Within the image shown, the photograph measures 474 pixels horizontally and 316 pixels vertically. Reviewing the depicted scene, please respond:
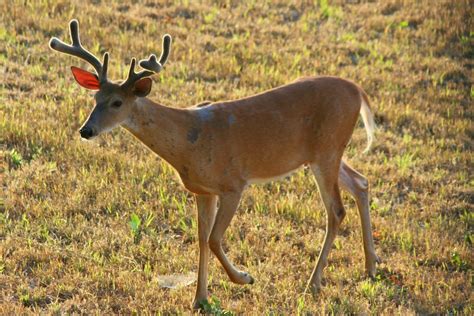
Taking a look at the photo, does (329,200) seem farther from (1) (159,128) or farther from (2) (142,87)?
(2) (142,87)

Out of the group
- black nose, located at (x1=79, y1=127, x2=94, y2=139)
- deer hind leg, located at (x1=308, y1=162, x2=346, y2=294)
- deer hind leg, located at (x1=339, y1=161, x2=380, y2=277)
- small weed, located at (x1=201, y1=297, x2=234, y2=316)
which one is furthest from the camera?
deer hind leg, located at (x1=339, y1=161, x2=380, y2=277)

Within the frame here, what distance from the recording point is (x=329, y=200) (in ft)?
25.9

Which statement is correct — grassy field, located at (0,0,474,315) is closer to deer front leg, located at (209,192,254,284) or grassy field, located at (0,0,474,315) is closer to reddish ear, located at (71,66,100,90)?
deer front leg, located at (209,192,254,284)

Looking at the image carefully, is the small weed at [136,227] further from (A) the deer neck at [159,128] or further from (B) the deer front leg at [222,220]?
(A) the deer neck at [159,128]

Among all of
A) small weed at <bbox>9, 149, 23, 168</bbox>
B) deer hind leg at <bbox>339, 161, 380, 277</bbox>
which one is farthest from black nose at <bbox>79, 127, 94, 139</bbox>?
small weed at <bbox>9, 149, 23, 168</bbox>

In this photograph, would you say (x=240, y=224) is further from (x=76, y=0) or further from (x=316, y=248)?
(x=76, y=0)

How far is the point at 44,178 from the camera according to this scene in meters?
9.20

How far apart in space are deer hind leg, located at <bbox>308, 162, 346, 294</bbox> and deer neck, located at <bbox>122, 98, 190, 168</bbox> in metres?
1.36

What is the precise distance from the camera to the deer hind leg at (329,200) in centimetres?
780

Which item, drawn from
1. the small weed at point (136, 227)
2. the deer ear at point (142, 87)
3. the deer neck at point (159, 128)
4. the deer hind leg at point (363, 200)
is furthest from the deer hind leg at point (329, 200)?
the deer ear at point (142, 87)

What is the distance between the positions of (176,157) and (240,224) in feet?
6.11

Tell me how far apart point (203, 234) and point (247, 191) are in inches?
81.0

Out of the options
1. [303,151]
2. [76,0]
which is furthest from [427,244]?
[76,0]

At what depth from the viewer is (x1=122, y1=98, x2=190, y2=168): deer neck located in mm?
6938
